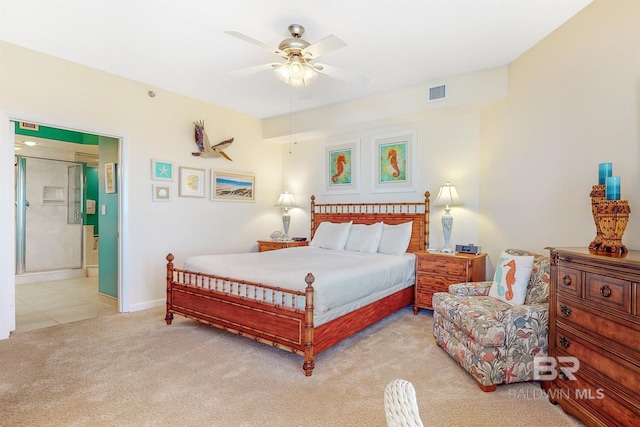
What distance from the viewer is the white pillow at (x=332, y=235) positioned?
15.7ft

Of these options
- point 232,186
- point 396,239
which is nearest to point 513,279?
point 396,239

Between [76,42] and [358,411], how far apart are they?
4.14 meters

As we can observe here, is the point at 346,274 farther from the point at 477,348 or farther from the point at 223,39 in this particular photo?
the point at 223,39

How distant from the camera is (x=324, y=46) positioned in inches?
98.2

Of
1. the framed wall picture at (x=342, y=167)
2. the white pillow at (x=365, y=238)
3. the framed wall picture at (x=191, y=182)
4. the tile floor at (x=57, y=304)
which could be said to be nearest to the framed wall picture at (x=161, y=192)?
the framed wall picture at (x=191, y=182)

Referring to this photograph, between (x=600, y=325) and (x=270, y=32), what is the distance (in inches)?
129

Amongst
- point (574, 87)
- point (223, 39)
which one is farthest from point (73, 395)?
point (574, 87)

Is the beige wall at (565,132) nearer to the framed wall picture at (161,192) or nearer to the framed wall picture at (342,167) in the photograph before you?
the framed wall picture at (342,167)

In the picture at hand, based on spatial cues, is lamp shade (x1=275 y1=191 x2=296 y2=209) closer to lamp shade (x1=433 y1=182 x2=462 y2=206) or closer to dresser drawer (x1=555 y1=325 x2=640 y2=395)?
lamp shade (x1=433 y1=182 x2=462 y2=206)

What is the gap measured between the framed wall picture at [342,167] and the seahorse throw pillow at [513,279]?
9.29 feet

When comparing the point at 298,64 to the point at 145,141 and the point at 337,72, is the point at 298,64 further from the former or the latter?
the point at 145,141

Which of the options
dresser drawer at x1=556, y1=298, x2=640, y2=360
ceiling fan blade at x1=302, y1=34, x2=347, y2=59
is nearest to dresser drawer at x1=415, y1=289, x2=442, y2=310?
dresser drawer at x1=556, y1=298, x2=640, y2=360

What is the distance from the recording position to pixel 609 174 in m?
2.13

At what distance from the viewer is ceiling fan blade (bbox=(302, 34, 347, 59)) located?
237 cm
